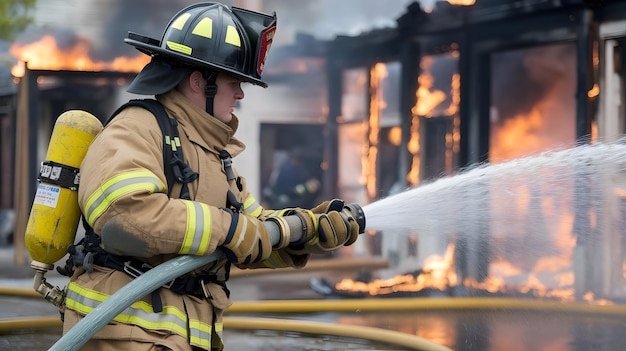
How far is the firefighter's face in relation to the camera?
279cm

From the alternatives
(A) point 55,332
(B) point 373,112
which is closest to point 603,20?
(B) point 373,112

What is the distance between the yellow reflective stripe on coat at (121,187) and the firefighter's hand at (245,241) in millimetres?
245

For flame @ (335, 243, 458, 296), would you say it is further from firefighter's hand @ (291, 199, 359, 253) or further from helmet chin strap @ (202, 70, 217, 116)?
→ helmet chin strap @ (202, 70, 217, 116)

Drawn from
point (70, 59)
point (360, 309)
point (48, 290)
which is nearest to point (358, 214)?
point (48, 290)

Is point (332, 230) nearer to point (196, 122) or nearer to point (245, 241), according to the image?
point (245, 241)

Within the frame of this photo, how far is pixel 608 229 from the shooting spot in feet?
24.8

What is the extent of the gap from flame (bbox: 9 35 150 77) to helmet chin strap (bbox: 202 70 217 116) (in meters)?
6.95

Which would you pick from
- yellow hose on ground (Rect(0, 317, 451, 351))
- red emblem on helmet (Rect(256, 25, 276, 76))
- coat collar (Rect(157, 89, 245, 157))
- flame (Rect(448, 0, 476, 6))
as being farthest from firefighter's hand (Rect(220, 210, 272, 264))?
flame (Rect(448, 0, 476, 6))

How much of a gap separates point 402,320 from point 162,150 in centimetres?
450

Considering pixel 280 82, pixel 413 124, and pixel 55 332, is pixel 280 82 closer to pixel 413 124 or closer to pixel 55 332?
pixel 413 124

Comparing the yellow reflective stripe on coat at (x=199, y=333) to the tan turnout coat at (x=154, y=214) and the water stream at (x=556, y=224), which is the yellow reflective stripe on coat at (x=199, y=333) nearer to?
the tan turnout coat at (x=154, y=214)

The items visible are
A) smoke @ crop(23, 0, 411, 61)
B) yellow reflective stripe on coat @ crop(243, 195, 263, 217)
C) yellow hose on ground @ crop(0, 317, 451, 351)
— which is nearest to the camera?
yellow reflective stripe on coat @ crop(243, 195, 263, 217)

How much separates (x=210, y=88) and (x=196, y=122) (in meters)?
0.12

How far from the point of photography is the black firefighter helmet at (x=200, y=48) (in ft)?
8.92
